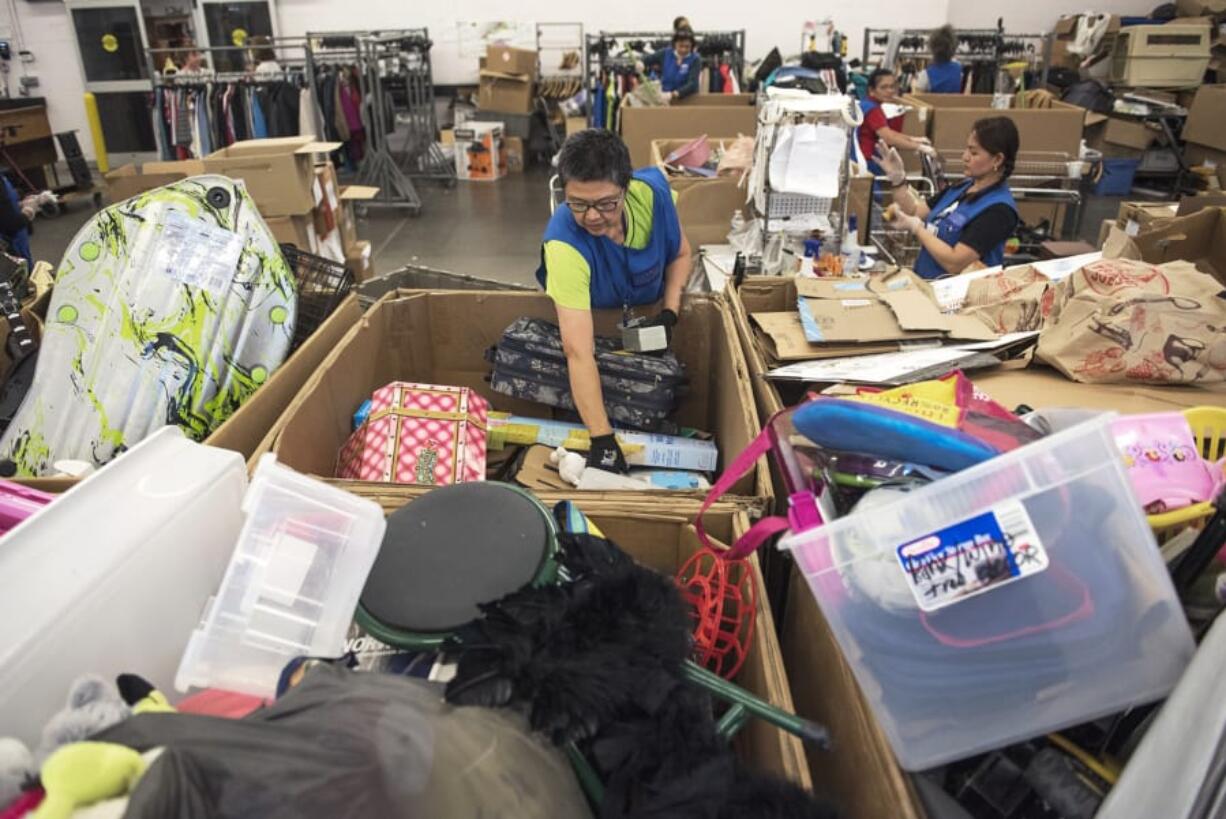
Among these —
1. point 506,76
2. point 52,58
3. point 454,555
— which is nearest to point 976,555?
point 454,555

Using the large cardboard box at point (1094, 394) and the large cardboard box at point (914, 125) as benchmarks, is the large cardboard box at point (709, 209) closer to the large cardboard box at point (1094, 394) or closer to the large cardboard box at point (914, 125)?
the large cardboard box at point (1094, 394)

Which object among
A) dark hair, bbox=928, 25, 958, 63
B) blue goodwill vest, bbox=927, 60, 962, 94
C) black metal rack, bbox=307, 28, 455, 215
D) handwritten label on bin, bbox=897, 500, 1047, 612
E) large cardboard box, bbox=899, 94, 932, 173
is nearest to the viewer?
handwritten label on bin, bbox=897, 500, 1047, 612

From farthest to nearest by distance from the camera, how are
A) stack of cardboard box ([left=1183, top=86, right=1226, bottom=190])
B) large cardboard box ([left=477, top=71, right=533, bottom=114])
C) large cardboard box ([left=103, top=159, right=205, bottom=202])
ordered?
large cardboard box ([left=477, top=71, right=533, bottom=114]) < stack of cardboard box ([left=1183, top=86, right=1226, bottom=190]) < large cardboard box ([left=103, top=159, right=205, bottom=202])

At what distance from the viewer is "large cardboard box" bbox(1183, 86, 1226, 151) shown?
6.63 meters

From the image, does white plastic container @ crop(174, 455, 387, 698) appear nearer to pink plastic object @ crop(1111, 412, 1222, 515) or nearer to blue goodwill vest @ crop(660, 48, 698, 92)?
pink plastic object @ crop(1111, 412, 1222, 515)

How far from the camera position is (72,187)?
7.53 metres

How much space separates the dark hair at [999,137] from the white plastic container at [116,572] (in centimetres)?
266

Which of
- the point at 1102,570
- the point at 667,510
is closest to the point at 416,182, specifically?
the point at 667,510

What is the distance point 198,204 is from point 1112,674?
196 cm

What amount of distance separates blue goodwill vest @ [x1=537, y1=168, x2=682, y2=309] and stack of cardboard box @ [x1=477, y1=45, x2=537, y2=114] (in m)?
6.99

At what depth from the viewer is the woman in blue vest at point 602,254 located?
1.84m

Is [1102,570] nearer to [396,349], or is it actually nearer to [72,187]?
[396,349]

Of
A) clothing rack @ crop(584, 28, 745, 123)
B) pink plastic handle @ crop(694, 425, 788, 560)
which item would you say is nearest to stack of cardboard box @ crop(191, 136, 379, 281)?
pink plastic handle @ crop(694, 425, 788, 560)

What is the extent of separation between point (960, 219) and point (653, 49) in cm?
634
